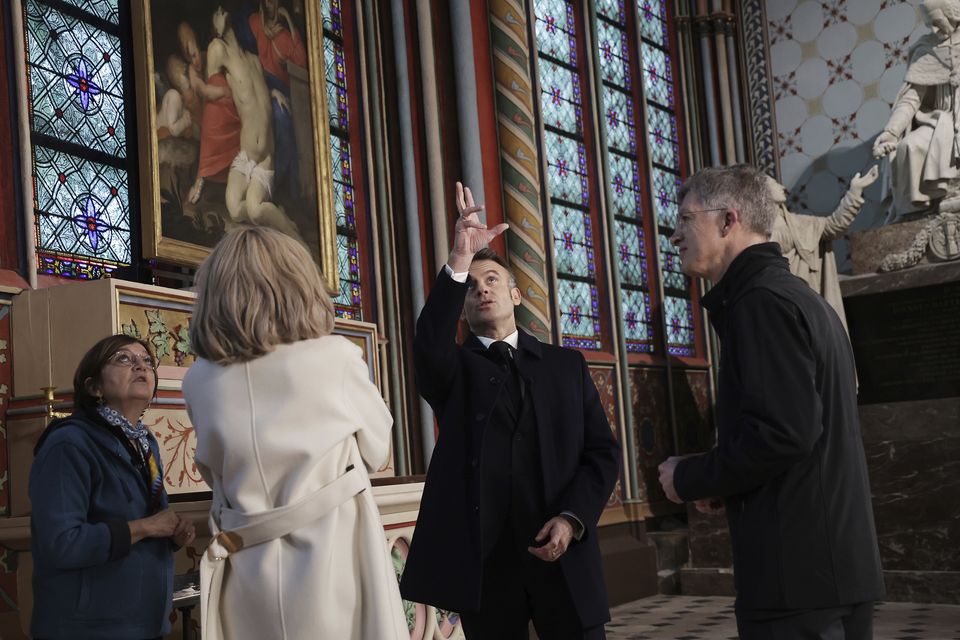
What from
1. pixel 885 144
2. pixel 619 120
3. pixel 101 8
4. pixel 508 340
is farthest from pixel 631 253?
pixel 508 340

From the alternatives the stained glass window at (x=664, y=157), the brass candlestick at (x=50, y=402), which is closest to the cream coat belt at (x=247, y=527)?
the brass candlestick at (x=50, y=402)

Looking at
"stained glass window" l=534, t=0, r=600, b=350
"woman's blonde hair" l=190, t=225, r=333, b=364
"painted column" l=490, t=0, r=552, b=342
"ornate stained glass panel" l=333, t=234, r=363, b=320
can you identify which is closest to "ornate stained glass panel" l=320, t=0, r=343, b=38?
"painted column" l=490, t=0, r=552, b=342

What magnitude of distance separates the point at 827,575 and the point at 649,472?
303 inches

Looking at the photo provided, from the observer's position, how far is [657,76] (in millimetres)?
11094

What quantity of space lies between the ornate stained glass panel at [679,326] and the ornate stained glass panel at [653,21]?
9.19 feet

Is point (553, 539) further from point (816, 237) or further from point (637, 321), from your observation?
point (637, 321)

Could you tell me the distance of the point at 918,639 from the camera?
18.7 ft

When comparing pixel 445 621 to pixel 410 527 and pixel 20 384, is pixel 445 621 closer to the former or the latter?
pixel 410 527

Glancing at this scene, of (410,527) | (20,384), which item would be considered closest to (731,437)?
(410,527)

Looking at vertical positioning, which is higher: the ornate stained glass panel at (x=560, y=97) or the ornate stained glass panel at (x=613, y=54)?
the ornate stained glass panel at (x=613, y=54)

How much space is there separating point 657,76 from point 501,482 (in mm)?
9146

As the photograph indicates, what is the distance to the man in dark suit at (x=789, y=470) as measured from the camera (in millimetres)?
2039

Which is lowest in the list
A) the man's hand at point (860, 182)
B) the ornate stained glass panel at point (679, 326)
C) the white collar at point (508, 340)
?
the white collar at point (508, 340)

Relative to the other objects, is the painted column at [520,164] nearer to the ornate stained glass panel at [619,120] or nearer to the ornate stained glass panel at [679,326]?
the ornate stained glass panel at [619,120]
